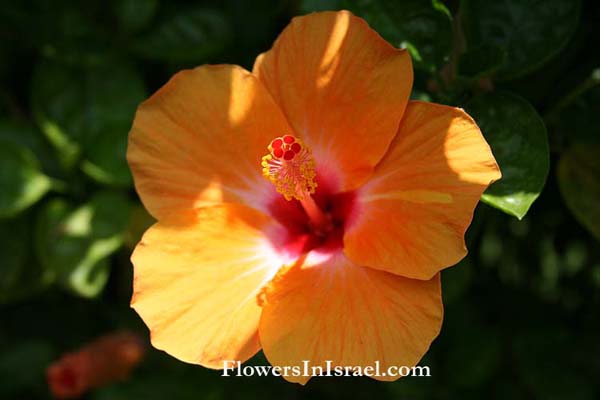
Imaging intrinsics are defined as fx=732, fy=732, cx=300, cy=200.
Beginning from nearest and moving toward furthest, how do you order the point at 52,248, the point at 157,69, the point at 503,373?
the point at 52,248
the point at 503,373
the point at 157,69

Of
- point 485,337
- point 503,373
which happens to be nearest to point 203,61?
point 485,337

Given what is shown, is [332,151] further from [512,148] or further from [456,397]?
[456,397]

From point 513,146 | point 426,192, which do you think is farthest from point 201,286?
point 513,146

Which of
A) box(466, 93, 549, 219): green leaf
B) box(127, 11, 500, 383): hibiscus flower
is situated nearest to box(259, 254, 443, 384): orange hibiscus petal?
box(127, 11, 500, 383): hibiscus flower

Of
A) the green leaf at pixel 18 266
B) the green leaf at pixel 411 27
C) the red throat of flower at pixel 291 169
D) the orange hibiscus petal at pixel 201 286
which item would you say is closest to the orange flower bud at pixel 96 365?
the green leaf at pixel 18 266

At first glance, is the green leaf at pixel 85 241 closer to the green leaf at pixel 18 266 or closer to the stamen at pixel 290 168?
the green leaf at pixel 18 266

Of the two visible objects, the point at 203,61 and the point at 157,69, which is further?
the point at 157,69
